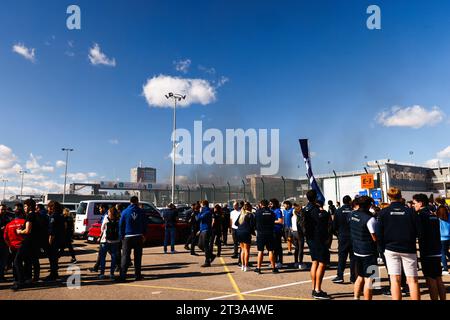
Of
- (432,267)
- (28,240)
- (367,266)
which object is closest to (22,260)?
(28,240)

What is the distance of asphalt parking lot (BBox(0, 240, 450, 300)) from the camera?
619cm

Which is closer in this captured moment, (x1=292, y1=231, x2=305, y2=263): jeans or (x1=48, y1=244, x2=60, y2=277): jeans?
(x1=48, y1=244, x2=60, y2=277): jeans

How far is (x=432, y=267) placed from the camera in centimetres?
504

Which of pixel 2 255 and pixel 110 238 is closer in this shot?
pixel 2 255

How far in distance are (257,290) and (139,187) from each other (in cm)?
8527

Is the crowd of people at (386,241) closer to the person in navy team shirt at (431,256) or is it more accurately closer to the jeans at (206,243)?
the person in navy team shirt at (431,256)

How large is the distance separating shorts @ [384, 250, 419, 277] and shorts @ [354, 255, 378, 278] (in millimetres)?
386

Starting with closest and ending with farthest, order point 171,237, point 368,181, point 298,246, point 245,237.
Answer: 1. point 245,237
2. point 298,246
3. point 171,237
4. point 368,181

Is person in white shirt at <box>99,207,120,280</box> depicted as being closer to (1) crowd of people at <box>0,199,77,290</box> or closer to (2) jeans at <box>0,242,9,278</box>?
(1) crowd of people at <box>0,199,77,290</box>

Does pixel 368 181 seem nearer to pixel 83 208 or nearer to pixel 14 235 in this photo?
pixel 83 208

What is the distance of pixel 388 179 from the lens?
48.5 meters

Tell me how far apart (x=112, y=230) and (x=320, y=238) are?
200 inches

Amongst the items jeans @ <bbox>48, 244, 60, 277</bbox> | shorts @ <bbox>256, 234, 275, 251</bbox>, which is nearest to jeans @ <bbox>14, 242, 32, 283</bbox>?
jeans @ <bbox>48, 244, 60, 277</bbox>
